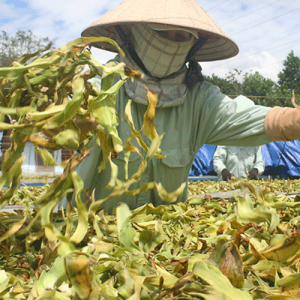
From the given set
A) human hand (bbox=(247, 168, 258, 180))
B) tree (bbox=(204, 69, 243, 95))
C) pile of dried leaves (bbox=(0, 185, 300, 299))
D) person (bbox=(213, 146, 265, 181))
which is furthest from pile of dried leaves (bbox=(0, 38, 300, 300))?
tree (bbox=(204, 69, 243, 95))

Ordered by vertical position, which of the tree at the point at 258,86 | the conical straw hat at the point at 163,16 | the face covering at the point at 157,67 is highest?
the tree at the point at 258,86

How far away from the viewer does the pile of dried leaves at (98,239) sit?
580 millimetres

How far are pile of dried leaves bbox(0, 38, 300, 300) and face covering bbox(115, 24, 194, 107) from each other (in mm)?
495

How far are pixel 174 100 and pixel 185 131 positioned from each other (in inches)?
7.0

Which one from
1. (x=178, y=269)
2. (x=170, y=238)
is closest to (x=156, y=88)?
(x=170, y=238)

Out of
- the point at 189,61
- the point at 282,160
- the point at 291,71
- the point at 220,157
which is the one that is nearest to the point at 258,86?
the point at 291,71

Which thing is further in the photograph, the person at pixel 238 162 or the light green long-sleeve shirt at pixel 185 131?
the person at pixel 238 162

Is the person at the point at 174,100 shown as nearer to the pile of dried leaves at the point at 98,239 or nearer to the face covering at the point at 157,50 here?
the face covering at the point at 157,50

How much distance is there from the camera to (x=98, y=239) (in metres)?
0.80

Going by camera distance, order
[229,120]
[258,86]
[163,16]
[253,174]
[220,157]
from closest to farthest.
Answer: [163,16] < [229,120] < [253,174] < [220,157] < [258,86]

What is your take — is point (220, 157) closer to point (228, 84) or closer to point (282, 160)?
point (282, 160)

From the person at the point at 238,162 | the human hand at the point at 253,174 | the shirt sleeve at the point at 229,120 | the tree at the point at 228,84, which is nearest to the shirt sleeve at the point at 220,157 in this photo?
the person at the point at 238,162

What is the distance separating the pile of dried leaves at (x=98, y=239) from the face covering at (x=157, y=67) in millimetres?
495

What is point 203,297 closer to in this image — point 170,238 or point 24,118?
point 170,238
